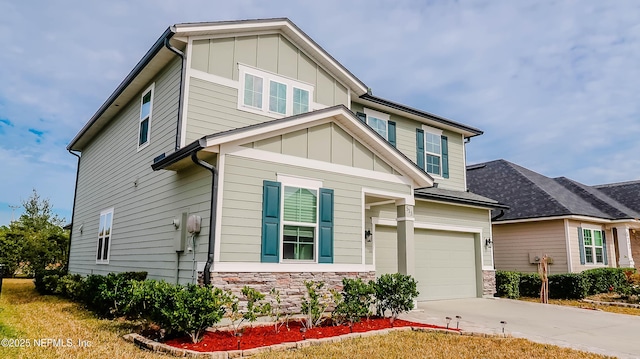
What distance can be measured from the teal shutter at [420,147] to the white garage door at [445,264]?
2408 mm

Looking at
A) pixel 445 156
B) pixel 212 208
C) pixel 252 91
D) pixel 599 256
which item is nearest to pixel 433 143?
pixel 445 156

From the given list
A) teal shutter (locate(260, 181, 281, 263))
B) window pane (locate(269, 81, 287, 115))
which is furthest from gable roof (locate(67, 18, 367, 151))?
teal shutter (locate(260, 181, 281, 263))

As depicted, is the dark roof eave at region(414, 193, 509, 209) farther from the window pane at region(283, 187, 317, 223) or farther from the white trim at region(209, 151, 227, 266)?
the white trim at region(209, 151, 227, 266)

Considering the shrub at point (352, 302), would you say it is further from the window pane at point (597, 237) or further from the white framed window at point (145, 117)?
the window pane at point (597, 237)

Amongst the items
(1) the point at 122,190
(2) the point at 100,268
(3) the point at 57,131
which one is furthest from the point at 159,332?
(3) the point at 57,131

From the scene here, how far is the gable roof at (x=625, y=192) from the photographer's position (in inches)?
846

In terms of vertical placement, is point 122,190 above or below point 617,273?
above

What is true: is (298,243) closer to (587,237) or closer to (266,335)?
(266,335)

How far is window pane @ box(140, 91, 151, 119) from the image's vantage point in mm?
11573

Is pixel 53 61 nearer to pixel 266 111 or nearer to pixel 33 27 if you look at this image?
pixel 33 27

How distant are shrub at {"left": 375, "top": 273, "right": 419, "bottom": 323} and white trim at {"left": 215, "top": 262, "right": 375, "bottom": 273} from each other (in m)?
0.87

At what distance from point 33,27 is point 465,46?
14156 millimetres

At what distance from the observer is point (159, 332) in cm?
668

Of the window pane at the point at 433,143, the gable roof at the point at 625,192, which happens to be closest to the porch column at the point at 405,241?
the window pane at the point at 433,143
